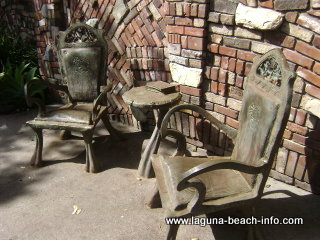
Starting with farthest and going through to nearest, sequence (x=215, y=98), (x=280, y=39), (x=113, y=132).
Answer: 1. (x=113, y=132)
2. (x=215, y=98)
3. (x=280, y=39)

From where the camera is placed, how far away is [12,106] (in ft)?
15.1

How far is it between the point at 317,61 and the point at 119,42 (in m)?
2.25

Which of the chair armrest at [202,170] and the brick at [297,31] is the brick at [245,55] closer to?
the brick at [297,31]

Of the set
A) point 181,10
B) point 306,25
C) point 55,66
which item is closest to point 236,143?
point 306,25

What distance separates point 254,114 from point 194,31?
108 cm

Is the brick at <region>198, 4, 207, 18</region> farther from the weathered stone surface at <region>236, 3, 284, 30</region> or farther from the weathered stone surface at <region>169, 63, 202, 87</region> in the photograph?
the weathered stone surface at <region>169, 63, 202, 87</region>

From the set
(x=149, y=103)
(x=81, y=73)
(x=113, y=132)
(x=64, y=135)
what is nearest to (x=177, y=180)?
(x=149, y=103)

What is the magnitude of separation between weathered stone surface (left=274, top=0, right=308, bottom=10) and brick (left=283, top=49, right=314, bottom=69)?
310 millimetres

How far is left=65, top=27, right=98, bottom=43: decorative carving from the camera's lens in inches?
137

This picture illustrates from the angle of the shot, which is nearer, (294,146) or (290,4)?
(290,4)

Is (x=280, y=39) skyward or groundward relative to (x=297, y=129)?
skyward

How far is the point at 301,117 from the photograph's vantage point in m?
2.49

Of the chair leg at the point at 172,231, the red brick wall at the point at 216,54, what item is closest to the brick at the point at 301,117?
the red brick wall at the point at 216,54

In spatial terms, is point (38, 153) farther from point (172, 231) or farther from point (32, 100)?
point (172, 231)
